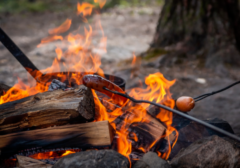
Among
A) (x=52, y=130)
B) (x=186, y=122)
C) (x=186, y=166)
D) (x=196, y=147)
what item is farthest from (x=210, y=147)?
(x=52, y=130)

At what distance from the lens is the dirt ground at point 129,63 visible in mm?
4219

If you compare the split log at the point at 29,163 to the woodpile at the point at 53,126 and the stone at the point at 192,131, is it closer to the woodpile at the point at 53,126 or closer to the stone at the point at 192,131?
the woodpile at the point at 53,126

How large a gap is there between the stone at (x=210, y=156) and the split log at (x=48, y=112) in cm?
97

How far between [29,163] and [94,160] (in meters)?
0.67

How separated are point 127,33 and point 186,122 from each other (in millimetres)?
8162

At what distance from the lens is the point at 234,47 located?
225 inches

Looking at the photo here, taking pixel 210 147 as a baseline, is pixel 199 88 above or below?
below

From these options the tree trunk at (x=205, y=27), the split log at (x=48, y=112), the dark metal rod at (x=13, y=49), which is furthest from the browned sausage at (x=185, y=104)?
the tree trunk at (x=205, y=27)

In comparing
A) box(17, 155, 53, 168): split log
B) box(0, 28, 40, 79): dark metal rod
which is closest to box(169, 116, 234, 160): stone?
box(17, 155, 53, 168): split log

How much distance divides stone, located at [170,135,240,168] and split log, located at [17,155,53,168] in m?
1.19

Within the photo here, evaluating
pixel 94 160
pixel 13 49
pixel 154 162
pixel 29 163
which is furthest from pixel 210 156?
pixel 13 49

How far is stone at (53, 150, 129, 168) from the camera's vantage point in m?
1.76

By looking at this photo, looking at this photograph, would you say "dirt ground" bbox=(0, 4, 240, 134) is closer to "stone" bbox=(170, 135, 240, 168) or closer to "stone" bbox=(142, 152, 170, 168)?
"stone" bbox=(170, 135, 240, 168)

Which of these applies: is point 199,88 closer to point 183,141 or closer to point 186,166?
point 183,141
